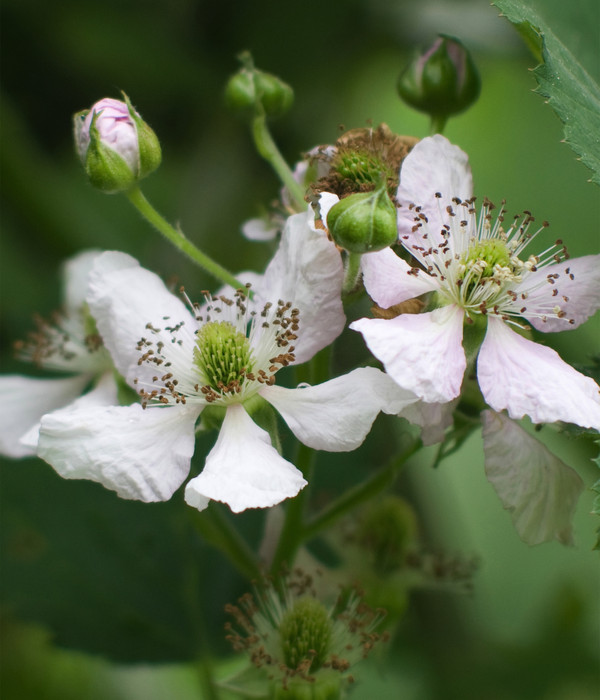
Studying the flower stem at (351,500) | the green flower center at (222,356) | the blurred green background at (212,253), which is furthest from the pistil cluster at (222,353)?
the blurred green background at (212,253)

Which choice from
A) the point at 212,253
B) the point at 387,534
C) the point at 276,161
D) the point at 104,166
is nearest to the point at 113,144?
the point at 104,166

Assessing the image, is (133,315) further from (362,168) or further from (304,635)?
(304,635)

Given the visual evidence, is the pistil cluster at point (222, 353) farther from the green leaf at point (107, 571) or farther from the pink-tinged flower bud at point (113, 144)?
the green leaf at point (107, 571)

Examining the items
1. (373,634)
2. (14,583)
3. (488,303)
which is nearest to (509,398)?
(488,303)

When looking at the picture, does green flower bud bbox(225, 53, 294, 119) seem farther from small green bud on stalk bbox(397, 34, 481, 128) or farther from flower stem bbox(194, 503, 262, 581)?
flower stem bbox(194, 503, 262, 581)

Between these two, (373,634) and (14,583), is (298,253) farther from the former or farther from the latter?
(14,583)

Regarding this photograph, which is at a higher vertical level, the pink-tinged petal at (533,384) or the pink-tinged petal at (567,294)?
the pink-tinged petal at (567,294)
